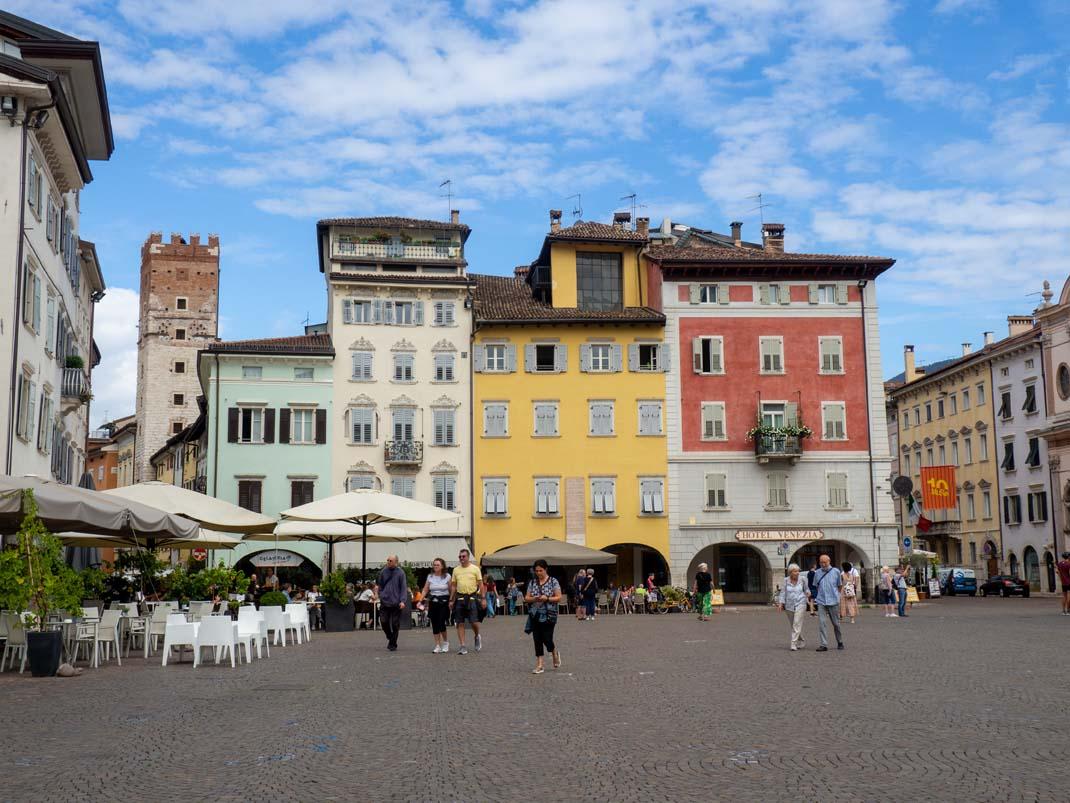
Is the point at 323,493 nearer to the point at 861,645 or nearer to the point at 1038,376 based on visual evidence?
the point at 861,645

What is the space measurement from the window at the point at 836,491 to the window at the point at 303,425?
21298 millimetres

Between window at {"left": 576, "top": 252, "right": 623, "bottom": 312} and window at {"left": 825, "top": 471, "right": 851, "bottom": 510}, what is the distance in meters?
11.6

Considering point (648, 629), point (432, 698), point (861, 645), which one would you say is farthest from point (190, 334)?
point (432, 698)

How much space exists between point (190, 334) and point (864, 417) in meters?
52.7

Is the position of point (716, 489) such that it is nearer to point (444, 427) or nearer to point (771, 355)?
point (771, 355)

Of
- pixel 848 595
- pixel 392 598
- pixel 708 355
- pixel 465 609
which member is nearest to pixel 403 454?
pixel 708 355

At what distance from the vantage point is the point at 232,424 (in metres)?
49.2

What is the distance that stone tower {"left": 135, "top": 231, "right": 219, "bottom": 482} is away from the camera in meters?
84.4

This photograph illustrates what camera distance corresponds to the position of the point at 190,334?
3442 inches

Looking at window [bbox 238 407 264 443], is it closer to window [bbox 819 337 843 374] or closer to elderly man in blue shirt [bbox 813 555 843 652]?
window [bbox 819 337 843 374]

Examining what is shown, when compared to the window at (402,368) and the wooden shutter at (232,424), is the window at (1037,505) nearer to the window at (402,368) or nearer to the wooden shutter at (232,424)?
the window at (402,368)

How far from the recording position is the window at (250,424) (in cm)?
4925

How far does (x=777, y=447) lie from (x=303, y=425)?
19.3 meters

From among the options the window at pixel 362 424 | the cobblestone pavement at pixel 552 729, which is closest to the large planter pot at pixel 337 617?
the cobblestone pavement at pixel 552 729
